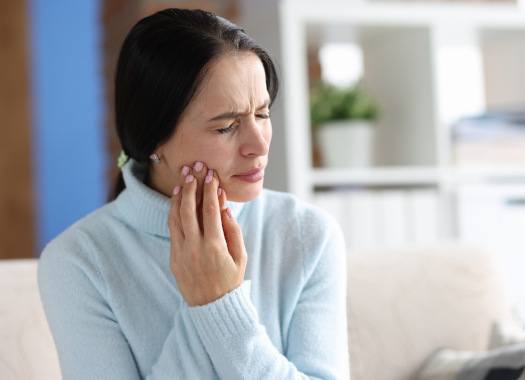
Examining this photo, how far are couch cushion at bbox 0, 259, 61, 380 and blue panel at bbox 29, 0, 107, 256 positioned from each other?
2.84 m

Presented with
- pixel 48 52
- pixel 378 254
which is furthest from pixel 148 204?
pixel 48 52

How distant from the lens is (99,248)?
1.42 meters

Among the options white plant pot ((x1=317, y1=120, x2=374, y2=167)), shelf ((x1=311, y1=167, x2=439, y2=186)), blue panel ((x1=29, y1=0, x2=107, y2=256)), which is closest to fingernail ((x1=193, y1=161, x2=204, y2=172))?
shelf ((x1=311, y1=167, x2=439, y2=186))

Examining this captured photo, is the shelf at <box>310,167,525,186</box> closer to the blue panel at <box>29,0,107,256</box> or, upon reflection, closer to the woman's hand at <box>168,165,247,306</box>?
the woman's hand at <box>168,165,247,306</box>

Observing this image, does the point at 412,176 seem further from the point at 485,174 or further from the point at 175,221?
the point at 175,221

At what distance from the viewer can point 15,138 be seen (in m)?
4.57

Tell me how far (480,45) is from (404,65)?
13.2 inches

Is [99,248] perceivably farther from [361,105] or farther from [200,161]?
[361,105]

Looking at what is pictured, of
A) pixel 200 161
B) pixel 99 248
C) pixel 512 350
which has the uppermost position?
pixel 200 161

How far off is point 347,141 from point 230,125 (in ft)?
4.62

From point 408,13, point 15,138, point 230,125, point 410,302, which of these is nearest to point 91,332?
point 230,125

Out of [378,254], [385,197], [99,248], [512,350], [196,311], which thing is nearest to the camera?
[196,311]

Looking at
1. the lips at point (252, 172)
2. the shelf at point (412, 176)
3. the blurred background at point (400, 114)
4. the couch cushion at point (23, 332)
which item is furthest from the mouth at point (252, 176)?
the shelf at point (412, 176)

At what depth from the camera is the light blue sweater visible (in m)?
1.32
